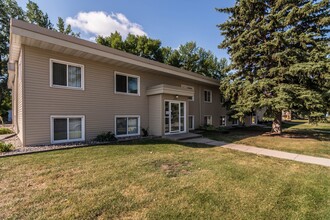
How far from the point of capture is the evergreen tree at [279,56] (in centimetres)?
1013

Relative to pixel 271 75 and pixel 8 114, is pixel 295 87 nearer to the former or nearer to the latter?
pixel 271 75

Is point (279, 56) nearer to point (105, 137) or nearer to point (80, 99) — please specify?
point (105, 137)

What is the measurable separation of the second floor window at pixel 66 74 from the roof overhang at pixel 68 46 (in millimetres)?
547

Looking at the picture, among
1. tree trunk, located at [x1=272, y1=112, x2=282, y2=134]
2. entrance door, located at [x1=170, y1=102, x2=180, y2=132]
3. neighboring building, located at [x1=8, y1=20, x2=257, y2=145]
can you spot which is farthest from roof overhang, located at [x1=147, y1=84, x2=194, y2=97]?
tree trunk, located at [x1=272, y1=112, x2=282, y2=134]

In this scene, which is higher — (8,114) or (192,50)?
(192,50)

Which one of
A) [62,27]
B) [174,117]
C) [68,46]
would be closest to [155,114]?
[174,117]

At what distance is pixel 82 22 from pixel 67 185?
21.5 meters

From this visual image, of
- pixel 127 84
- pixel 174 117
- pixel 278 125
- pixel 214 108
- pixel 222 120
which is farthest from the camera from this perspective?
pixel 222 120

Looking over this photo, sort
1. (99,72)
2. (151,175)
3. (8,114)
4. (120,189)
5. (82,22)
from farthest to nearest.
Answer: (8,114), (82,22), (99,72), (151,175), (120,189)

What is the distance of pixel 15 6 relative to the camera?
2767 centimetres

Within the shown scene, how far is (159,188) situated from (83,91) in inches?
262

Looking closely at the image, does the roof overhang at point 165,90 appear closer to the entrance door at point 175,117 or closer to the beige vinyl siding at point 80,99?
the beige vinyl siding at point 80,99

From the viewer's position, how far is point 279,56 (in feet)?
35.1

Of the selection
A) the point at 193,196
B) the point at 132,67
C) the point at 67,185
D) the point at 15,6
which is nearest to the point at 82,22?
the point at 132,67
